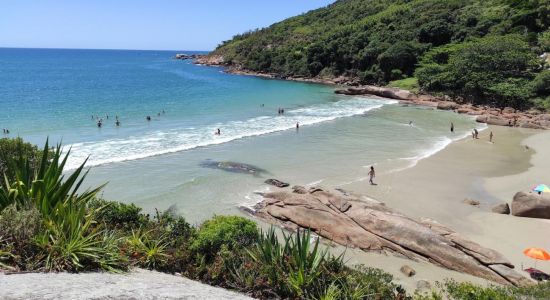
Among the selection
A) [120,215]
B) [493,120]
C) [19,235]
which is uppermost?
[19,235]

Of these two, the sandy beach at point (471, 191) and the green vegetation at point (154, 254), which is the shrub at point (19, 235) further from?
the sandy beach at point (471, 191)

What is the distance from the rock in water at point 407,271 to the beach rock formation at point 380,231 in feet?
2.92

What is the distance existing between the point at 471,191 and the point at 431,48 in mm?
63161

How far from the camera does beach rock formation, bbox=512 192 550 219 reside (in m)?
18.4

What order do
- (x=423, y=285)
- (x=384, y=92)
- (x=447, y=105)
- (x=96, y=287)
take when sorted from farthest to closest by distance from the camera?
(x=384, y=92)
(x=447, y=105)
(x=423, y=285)
(x=96, y=287)

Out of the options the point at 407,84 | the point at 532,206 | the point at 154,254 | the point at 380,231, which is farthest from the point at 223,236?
the point at 407,84

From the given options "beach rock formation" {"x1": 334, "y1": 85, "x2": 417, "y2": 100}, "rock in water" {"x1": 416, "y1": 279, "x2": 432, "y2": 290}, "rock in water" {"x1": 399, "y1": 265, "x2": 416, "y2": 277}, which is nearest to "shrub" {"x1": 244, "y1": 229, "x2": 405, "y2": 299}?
"rock in water" {"x1": 416, "y1": 279, "x2": 432, "y2": 290}

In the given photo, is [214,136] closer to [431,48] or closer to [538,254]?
[538,254]

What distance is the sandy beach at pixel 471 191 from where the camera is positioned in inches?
592

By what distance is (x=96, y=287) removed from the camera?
664 centimetres

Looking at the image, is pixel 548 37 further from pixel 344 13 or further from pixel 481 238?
pixel 344 13

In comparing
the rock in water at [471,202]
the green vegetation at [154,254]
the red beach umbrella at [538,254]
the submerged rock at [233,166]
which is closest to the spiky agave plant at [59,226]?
the green vegetation at [154,254]

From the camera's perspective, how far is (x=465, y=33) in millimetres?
78000

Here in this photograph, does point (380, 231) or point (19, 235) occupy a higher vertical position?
point (19, 235)
